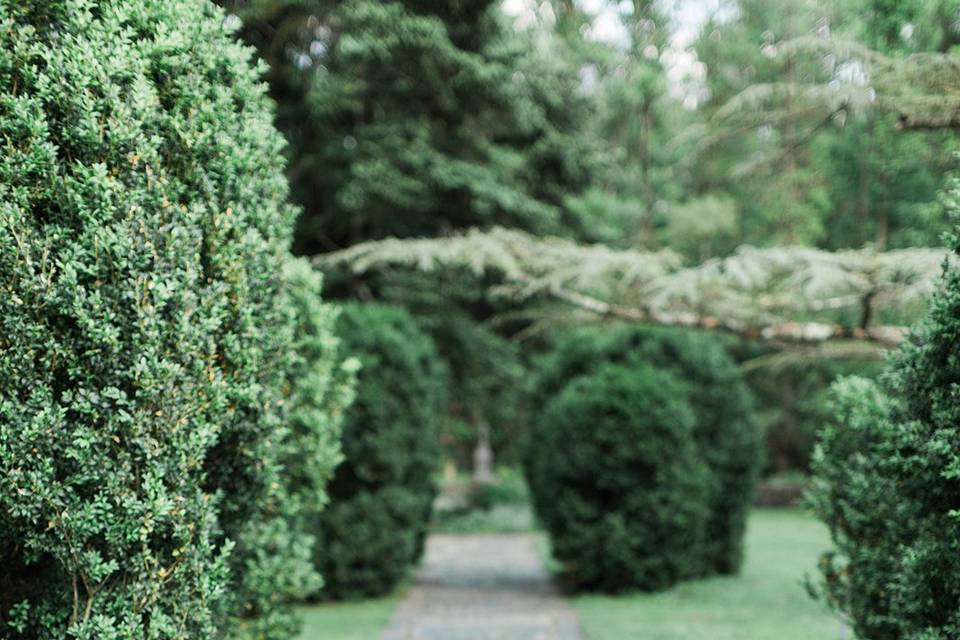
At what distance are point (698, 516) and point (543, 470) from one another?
168 cm

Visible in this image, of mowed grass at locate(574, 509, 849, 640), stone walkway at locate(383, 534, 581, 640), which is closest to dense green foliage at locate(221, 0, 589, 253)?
stone walkway at locate(383, 534, 581, 640)

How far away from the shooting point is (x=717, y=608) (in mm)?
8141

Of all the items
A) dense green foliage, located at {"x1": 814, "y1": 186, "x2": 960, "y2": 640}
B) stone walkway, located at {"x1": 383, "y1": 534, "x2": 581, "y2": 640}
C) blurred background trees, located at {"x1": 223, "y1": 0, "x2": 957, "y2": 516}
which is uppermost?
blurred background trees, located at {"x1": 223, "y1": 0, "x2": 957, "y2": 516}

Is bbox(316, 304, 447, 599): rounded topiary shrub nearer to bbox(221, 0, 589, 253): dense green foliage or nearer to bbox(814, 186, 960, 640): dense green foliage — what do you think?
bbox(221, 0, 589, 253): dense green foliage

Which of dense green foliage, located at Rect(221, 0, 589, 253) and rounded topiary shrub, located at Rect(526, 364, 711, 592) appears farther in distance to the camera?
dense green foliage, located at Rect(221, 0, 589, 253)

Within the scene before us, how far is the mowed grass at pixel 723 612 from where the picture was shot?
7.10 metres

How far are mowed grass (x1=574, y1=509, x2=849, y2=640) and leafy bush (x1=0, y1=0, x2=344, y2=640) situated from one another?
13.8ft

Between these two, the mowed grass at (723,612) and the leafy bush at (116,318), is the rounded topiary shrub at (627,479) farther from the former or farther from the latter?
the leafy bush at (116,318)

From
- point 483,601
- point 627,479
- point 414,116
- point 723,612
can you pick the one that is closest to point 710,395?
point 627,479

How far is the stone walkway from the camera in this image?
723 centimetres

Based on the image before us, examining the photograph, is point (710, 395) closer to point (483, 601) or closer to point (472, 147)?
point (483, 601)

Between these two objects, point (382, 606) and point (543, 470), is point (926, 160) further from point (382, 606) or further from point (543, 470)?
point (382, 606)

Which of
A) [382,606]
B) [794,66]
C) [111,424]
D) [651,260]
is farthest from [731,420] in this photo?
[794,66]

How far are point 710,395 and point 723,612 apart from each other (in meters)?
2.52
